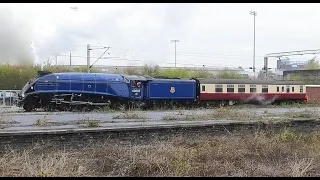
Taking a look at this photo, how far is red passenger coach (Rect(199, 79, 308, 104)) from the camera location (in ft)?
103

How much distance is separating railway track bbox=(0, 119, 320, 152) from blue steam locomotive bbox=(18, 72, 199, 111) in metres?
11.9

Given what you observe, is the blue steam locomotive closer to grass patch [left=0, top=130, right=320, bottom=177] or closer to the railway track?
the railway track

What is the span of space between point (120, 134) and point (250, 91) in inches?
950

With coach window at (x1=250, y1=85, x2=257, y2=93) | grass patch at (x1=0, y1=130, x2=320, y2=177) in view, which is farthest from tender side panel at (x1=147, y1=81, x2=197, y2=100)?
grass patch at (x1=0, y1=130, x2=320, y2=177)

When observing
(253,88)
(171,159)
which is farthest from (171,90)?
(171,159)

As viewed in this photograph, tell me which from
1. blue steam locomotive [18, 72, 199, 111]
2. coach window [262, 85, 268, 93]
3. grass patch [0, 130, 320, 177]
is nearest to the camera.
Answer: grass patch [0, 130, 320, 177]

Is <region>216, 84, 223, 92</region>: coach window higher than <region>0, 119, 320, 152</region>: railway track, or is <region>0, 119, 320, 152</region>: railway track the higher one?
<region>216, 84, 223, 92</region>: coach window

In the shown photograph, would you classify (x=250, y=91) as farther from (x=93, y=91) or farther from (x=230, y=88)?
(x=93, y=91)

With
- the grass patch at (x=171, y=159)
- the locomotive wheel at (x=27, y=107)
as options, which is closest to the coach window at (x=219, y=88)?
the locomotive wheel at (x=27, y=107)

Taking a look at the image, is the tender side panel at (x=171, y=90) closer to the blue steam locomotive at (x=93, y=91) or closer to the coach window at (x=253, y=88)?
the blue steam locomotive at (x=93, y=91)

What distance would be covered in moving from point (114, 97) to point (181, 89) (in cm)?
615

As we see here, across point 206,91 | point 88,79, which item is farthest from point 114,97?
point 206,91

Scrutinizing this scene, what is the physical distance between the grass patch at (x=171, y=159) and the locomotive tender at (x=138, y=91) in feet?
42.1

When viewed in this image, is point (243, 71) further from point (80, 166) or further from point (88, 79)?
point (80, 166)
